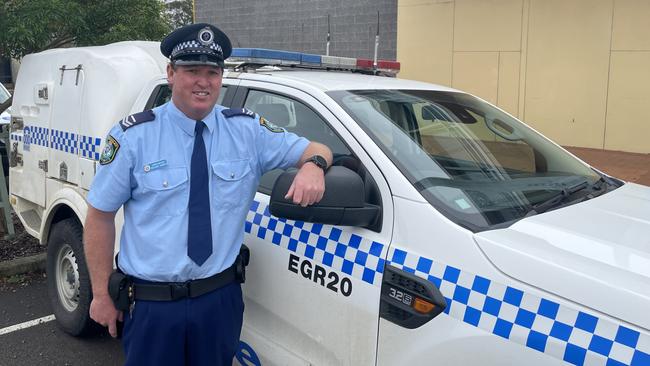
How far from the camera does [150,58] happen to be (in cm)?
370

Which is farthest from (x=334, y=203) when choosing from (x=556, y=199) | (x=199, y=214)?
(x=556, y=199)

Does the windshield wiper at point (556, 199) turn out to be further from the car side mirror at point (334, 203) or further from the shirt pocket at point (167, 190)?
the shirt pocket at point (167, 190)

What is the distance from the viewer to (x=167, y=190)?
1.96 metres

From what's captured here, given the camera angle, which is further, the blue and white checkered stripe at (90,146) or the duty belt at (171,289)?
the blue and white checkered stripe at (90,146)

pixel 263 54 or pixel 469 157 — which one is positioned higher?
pixel 263 54

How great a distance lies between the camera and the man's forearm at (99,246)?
2014 millimetres

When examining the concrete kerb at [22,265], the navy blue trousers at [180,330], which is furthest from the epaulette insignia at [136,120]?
the concrete kerb at [22,265]

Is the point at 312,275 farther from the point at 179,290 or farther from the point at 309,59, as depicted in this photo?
the point at 309,59

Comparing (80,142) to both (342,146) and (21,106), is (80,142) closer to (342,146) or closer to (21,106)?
(21,106)

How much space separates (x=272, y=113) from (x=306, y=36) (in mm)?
11702

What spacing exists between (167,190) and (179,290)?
1.13 ft

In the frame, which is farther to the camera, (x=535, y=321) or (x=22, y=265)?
(x=22, y=265)

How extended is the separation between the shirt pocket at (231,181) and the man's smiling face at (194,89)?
197mm

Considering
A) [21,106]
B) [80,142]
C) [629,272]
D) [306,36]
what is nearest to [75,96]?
[80,142]
